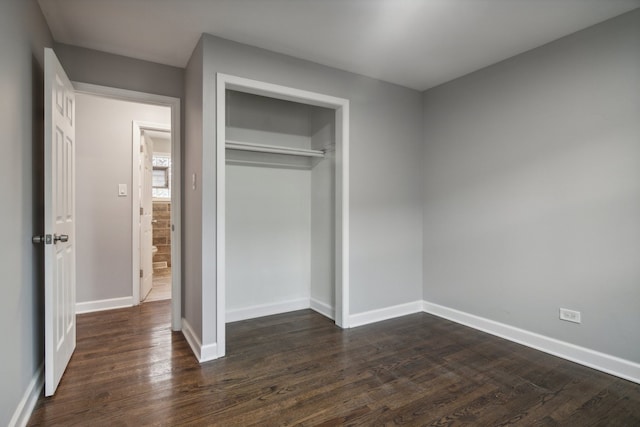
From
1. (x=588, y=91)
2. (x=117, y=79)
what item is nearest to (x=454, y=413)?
(x=588, y=91)

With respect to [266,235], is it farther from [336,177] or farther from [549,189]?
[549,189]

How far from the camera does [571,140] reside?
2.52 metres

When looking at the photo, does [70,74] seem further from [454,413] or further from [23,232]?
[454,413]

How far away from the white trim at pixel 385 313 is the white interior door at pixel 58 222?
2.32 meters

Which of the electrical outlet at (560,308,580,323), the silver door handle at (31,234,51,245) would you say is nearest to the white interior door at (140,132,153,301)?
the silver door handle at (31,234,51,245)

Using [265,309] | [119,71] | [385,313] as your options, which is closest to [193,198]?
[119,71]

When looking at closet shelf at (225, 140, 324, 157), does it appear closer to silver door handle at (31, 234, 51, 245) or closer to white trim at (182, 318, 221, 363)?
silver door handle at (31, 234, 51, 245)

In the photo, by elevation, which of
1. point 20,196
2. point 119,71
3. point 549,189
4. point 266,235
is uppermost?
point 119,71

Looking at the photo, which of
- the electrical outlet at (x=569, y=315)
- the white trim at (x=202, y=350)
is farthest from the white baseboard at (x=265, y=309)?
the electrical outlet at (x=569, y=315)

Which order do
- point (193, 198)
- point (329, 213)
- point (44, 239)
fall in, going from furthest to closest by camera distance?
point (329, 213), point (193, 198), point (44, 239)

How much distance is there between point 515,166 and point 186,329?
3.32 metres

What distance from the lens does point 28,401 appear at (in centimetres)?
181

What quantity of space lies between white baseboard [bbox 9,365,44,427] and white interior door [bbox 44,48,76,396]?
66mm

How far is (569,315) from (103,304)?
179 inches
